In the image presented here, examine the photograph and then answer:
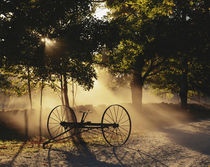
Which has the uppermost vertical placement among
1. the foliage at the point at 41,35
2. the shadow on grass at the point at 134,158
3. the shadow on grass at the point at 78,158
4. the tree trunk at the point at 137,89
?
the foliage at the point at 41,35

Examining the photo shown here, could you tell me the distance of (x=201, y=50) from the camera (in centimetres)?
2042

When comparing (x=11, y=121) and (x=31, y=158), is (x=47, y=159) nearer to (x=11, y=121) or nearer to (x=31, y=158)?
(x=31, y=158)

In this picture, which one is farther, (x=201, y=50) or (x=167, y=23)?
(x=201, y=50)

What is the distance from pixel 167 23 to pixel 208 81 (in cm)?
1022

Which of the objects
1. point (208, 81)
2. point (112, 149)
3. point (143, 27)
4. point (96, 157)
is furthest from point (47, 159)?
point (208, 81)

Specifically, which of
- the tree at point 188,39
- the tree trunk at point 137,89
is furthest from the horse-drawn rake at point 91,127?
the tree at point 188,39

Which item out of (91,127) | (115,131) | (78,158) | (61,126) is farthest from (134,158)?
(61,126)

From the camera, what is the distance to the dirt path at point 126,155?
253 inches

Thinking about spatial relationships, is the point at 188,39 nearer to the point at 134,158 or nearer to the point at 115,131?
the point at 115,131

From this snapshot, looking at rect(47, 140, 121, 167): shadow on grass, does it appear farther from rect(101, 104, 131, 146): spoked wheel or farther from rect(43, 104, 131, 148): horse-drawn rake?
rect(101, 104, 131, 146): spoked wheel

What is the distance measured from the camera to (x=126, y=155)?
7273 mm

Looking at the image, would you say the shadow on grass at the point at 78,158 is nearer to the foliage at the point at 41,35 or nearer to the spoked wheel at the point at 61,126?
the spoked wheel at the point at 61,126

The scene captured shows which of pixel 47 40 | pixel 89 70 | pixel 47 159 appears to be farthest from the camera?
pixel 89 70

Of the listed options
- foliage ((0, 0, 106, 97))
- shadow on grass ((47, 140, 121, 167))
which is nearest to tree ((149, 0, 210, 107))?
foliage ((0, 0, 106, 97))
